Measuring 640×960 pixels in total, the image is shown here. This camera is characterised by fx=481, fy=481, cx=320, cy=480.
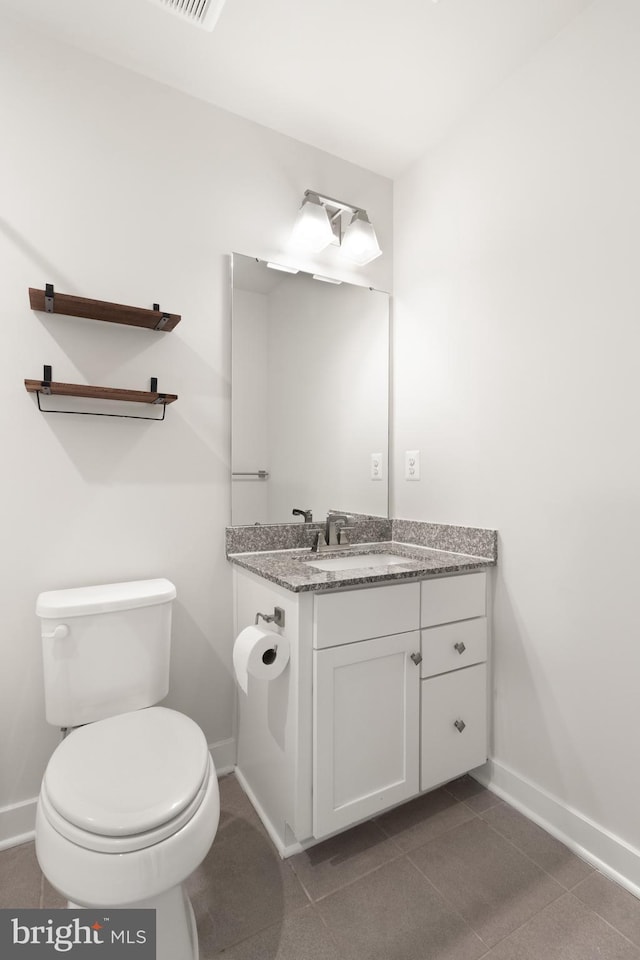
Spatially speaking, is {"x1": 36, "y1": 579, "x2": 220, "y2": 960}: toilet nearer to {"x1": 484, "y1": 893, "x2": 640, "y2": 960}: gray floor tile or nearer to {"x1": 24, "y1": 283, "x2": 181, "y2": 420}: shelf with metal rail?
{"x1": 24, "y1": 283, "x2": 181, "y2": 420}: shelf with metal rail

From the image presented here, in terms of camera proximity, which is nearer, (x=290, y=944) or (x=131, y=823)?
(x=131, y=823)

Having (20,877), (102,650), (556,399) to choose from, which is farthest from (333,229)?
(20,877)

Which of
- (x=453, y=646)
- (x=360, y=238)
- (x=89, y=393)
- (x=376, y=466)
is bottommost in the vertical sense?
(x=453, y=646)

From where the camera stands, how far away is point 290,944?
1.16 metres

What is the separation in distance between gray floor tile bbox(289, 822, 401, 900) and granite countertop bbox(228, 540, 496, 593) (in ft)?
2.68

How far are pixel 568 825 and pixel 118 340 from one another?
212 cm

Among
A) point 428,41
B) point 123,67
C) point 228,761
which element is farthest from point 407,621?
point 123,67

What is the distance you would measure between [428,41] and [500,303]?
0.85 metres

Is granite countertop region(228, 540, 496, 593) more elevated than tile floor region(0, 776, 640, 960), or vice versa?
granite countertop region(228, 540, 496, 593)

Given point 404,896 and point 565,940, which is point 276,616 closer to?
point 404,896

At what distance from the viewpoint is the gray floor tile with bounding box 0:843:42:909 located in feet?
4.12

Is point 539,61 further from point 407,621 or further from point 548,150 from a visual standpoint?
point 407,621

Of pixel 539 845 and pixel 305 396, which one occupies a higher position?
pixel 305 396

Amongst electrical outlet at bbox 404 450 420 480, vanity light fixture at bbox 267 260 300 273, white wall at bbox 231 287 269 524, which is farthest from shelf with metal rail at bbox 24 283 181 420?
electrical outlet at bbox 404 450 420 480
